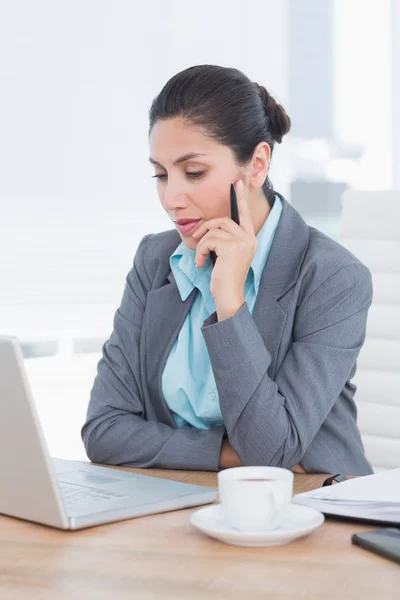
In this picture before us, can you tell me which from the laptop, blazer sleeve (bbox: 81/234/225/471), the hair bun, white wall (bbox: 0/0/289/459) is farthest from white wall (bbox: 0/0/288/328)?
the laptop

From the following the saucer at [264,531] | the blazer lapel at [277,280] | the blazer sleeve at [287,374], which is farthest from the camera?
the blazer lapel at [277,280]

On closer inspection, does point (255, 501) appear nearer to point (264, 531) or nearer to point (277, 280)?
point (264, 531)

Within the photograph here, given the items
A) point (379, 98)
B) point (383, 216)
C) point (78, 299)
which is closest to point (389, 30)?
point (379, 98)

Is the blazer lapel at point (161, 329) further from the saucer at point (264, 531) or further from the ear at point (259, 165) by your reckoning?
the saucer at point (264, 531)

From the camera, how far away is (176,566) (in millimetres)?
905

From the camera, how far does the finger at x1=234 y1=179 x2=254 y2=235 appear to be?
5.57 ft

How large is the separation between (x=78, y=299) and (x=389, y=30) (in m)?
1.79

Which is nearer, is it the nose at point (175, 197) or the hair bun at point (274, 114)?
the nose at point (175, 197)

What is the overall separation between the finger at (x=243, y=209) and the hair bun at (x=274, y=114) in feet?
0.63

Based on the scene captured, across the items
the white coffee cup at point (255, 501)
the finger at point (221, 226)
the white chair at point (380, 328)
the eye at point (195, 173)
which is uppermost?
the eye at point (195, 173)

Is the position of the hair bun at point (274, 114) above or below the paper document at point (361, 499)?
above

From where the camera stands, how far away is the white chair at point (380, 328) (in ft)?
6.56

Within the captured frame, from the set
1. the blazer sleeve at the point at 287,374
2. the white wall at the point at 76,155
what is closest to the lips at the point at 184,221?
the blazer sleeve at the point at 287,374

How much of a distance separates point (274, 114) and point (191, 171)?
26 cm
